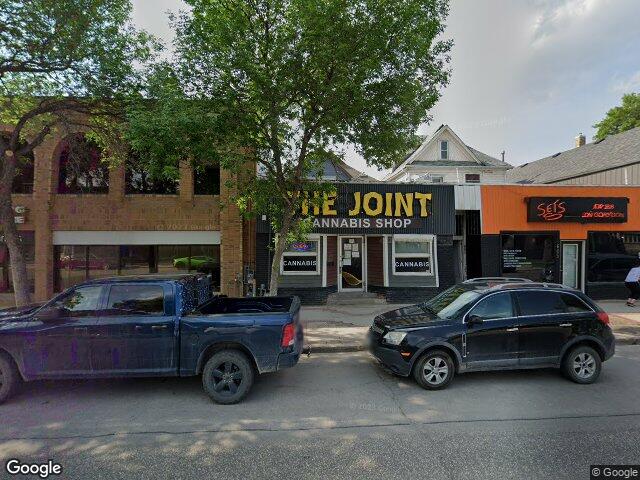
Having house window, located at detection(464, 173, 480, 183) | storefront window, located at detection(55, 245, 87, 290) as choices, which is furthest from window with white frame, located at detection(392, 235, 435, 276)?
house window, located at detection(464, 173, 480, 183)

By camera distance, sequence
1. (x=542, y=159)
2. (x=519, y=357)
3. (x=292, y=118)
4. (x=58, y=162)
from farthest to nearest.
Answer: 1. (x=542, y=159)
2. (x=58, y=162)
3. (x=292, y=118)
4. (x=519, y=357)

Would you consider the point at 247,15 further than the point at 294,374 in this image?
Yes

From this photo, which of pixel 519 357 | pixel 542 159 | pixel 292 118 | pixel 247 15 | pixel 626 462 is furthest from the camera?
pixel 542 159

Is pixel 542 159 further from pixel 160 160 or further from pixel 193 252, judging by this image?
pixel 160 160

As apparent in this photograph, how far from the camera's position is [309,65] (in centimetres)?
738

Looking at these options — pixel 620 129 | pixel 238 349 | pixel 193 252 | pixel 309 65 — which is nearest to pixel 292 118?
pixel 309 65

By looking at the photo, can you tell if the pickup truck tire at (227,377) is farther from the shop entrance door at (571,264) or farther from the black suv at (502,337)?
the shop entrance door at (571,264)

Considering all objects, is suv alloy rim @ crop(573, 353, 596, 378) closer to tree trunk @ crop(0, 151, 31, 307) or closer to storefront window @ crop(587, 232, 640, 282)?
storefront window @ crop(587, 232, 640, 282)

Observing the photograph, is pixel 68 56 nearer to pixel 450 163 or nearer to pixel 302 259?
pixel 302 259

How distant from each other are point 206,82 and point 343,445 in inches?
294

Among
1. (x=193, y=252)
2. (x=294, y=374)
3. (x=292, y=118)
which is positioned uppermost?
(x=292, y=118)

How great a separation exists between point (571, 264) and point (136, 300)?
1432cm

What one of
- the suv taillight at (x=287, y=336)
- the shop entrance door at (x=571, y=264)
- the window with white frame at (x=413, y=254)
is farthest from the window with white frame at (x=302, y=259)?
the shop entrance door at (x=571, y=264)

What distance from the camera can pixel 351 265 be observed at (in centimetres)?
1263
